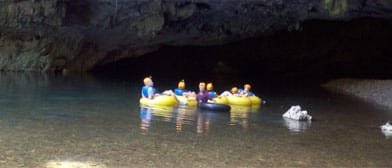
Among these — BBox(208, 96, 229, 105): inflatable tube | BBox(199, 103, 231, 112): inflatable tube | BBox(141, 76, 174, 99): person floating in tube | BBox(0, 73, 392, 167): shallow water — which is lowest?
BBox(0, 73, 392, 167): shallow water

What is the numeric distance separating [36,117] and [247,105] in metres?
6.69

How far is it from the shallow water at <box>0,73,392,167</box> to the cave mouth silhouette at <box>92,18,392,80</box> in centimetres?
1711

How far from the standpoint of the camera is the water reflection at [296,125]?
482 inches

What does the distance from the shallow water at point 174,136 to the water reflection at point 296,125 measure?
2 cm

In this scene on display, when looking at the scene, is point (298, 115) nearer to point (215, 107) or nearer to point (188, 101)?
point (215, 107)

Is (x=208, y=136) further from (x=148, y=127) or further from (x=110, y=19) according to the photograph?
(x=110, y=19)

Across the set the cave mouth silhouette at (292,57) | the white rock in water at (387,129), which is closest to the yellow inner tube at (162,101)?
the white rock in water at (387,129)

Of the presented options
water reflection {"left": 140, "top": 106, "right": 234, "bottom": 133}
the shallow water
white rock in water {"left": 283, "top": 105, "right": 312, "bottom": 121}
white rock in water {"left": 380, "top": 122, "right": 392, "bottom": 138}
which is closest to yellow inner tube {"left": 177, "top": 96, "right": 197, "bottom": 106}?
water reflection {"left": 140, "top": 106, "right": 234, "bottom": 133}

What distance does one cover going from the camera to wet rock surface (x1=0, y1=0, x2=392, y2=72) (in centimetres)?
2123

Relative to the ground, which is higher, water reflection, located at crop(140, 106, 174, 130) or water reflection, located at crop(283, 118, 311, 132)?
water reflection, located at crop(140, 106, 174, 130)

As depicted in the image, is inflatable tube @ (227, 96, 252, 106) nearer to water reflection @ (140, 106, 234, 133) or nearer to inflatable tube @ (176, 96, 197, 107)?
inflatable tube @ (176, 96, 197, 107)

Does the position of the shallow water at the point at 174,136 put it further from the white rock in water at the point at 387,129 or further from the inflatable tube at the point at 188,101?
the inflatable tube at the point at 188,101

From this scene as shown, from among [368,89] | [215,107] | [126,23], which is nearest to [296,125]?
[215,107]

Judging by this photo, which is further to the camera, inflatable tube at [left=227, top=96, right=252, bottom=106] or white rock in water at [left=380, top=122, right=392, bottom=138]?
inflatable tube at [left=227, top=96, right=252, bottom=106]
